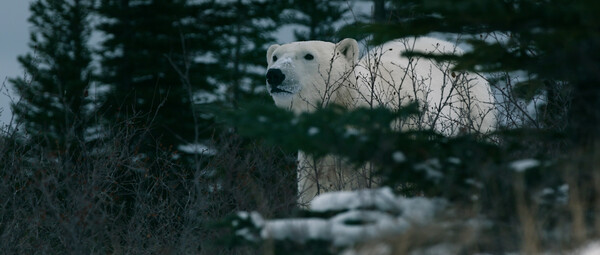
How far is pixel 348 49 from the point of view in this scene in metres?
6.95

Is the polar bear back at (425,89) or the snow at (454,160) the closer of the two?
the snow at (454,160)

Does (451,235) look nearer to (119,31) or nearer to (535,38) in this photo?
(535,38)

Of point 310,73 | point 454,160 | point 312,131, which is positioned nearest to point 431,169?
point 454,160

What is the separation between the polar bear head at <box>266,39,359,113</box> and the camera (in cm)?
637

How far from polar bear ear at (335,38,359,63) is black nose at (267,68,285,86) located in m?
0.75

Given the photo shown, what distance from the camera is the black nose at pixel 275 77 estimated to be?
6332 millimetres

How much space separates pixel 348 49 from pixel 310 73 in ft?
1.77

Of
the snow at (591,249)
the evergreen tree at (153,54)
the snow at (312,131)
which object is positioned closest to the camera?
the snow at (591,249)

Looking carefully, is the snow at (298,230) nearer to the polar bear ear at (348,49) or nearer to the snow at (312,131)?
the snow at (312,131)

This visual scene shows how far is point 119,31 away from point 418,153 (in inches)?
633

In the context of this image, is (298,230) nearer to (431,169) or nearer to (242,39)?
(431,169)

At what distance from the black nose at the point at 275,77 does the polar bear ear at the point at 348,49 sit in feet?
2.48

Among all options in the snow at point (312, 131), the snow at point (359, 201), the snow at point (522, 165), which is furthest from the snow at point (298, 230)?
the snow at point (522, 165)

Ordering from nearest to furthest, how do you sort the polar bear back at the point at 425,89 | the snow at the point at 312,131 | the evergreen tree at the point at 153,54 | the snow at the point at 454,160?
the snow at the point at 312,131 < the snow at the point at 454,160 < the polar bear back at the point at 425,89 < the evergreen tree at the point at 153,54
